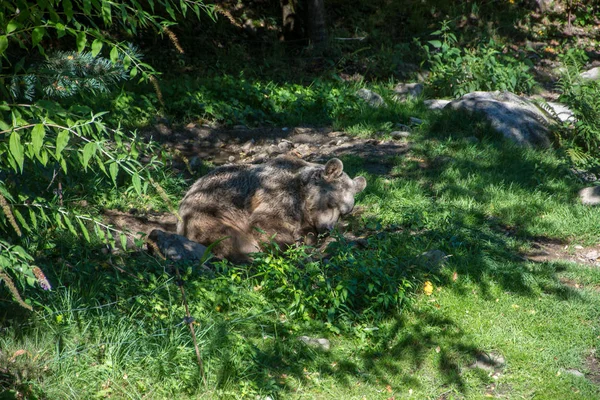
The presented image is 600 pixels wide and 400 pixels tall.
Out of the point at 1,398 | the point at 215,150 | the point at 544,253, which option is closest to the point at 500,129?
the point at 544,253

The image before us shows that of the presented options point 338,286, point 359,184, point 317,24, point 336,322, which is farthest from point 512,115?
point 336,322

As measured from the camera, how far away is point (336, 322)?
5.75 m

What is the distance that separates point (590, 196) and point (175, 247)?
5432mm

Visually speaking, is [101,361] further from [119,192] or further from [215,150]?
[215,150]

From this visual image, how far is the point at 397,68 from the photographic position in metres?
14.1

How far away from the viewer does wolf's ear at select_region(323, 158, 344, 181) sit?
308 inches

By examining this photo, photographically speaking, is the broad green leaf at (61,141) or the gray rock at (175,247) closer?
the broad green leaf at (61,141)

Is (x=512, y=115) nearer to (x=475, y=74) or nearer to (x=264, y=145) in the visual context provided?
(x=475, y=74)

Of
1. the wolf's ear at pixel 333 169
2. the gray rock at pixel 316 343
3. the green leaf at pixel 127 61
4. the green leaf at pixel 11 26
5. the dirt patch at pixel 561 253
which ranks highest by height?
the green leaf at pixel 11 26

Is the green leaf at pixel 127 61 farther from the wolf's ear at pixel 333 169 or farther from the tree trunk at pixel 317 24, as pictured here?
the tree trunk at pixel 317 24

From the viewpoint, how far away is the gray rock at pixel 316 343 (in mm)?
5452

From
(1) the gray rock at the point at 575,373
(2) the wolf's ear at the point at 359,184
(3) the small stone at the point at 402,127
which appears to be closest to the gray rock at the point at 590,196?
(2) the wolf's ear at the point at 359,184

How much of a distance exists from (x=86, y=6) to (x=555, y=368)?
4.45 meters

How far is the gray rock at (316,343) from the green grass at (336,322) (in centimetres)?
7
